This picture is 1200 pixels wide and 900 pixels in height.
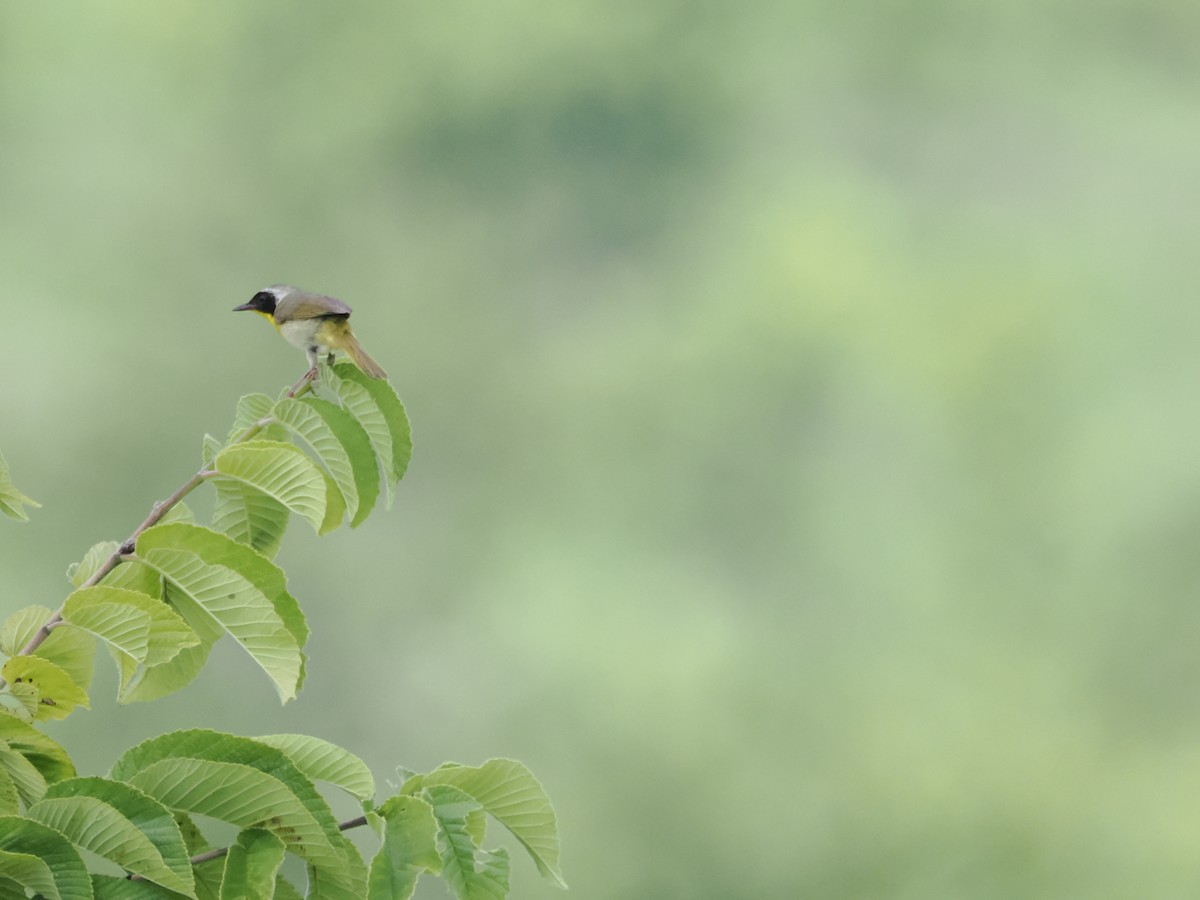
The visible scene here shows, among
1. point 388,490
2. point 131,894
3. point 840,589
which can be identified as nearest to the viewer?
point 131,894

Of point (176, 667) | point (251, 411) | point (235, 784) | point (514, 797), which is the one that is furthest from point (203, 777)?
point (251, 411)

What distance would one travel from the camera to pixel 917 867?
21734mm

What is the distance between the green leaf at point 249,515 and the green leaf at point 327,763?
432 millimetres

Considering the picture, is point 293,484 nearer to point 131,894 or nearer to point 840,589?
point 131,894

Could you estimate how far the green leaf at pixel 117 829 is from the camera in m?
1.28

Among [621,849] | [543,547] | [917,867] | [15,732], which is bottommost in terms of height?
[15,732]

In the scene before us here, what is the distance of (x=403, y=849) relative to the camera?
1.36 m

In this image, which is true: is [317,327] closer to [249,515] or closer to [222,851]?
[249,515]

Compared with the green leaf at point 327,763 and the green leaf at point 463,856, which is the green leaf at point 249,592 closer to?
the green leaf at point 327,763

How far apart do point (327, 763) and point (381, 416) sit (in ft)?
1.83

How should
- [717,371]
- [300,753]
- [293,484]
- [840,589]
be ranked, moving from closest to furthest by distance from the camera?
[300,753] → [293,484] → [840,589] → [717,371]

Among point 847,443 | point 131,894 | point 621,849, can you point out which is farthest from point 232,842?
point 847,443

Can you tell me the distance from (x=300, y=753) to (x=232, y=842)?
0.42 ft

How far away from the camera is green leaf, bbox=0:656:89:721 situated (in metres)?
1.45
